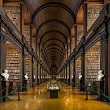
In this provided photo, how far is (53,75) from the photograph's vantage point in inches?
880

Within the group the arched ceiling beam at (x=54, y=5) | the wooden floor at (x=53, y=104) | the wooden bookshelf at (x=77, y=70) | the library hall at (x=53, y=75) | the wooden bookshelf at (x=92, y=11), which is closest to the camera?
the wooden floor at (x=53, y=104)

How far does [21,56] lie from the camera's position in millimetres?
18422

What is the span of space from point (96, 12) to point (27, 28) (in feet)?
26.6

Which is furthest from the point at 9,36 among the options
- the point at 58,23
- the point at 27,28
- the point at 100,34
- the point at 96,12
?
the point at 58,23

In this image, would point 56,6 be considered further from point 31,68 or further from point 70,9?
point 31,68

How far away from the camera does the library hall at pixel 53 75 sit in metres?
10.6

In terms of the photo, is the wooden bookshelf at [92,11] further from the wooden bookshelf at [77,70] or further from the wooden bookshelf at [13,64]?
the wooden bookshelf at [77,70]

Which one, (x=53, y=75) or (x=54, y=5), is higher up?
(x=54, y=5)

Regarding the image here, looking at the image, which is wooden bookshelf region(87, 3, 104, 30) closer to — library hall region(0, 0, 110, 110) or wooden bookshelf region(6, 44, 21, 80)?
library hall region(0, 0, 110, 110)

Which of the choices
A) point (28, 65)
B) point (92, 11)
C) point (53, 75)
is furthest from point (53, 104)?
point (28, 65)

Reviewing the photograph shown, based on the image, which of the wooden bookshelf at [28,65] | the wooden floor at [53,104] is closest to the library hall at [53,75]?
the wooden floor at [53,104]

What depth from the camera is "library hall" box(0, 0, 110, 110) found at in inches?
419

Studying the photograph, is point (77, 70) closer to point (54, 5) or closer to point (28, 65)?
point (28, 65)

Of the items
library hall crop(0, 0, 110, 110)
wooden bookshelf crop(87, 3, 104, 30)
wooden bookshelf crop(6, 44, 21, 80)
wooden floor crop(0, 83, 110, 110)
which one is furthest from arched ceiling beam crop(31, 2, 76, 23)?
wooden floor crop(0, 83, 110, 110)
